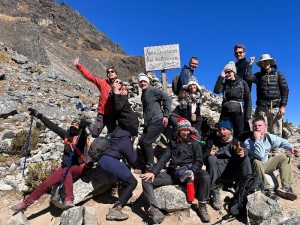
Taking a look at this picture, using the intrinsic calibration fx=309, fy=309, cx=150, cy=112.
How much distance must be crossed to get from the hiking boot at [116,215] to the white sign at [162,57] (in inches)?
242

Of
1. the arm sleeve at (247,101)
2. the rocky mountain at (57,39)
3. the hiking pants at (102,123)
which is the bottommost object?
the hiking pants at (102,123)

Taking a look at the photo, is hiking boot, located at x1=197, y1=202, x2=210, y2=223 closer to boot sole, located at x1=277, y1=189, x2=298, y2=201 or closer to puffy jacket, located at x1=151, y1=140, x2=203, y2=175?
puffy jacket, located at x1=151, y1=140, x2=203, y2=175

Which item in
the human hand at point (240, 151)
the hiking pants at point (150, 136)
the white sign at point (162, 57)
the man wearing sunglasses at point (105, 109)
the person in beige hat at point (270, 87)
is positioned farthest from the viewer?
the white sign at point (162, 57)

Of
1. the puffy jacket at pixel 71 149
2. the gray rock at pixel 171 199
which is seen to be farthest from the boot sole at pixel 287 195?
the puffy jacket at pixel 71 149

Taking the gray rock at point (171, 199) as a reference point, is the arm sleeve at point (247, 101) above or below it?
above

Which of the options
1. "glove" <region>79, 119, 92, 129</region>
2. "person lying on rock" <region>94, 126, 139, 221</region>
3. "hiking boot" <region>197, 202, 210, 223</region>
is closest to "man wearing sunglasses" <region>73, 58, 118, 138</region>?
"glove" <region>79, 119, 92, 129</region>

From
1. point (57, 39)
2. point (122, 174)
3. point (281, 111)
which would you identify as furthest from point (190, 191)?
point (57, 39)

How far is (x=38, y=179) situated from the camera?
24.5 feet

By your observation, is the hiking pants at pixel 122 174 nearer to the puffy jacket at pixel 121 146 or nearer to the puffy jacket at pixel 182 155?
the puffy jacket at pixel 121 146

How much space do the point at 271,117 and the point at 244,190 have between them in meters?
2.71

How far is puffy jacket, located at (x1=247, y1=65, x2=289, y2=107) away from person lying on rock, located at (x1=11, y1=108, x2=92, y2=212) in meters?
4.33

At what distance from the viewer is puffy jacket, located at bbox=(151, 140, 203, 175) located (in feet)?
20.7

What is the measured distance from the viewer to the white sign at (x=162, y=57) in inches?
437

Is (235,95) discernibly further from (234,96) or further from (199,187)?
(199,187)
